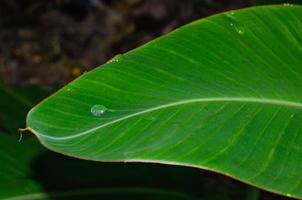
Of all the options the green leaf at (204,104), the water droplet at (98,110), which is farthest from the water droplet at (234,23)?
the water droplet at (98,110)

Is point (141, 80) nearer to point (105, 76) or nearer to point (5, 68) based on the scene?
point (105, 76)

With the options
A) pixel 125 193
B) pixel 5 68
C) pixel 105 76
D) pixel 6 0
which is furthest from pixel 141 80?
pixel 6 0

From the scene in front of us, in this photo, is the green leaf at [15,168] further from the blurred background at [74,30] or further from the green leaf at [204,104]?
the blurred background at [74,30]

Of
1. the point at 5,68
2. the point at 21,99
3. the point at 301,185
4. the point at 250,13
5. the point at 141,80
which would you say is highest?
the point at 250,13

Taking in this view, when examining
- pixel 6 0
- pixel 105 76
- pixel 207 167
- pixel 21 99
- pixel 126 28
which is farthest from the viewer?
pixel 6 0

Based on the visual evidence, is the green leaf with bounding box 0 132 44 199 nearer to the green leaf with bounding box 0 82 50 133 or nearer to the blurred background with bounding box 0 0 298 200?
the green leaf with bounding box 0 82 50 133

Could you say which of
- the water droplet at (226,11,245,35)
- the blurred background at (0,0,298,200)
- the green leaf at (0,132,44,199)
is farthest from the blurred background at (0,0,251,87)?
the water droplet at (226,11,245,35)

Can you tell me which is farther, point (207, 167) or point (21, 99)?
point (21, 99)

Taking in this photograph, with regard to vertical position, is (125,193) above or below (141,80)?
below
